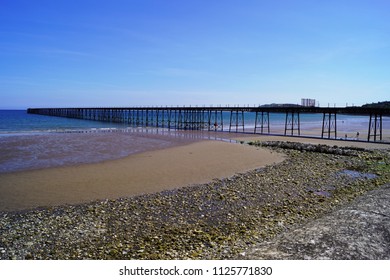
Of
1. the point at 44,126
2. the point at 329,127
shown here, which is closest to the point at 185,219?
the point at 329,127

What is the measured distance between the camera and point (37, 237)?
18.3ft

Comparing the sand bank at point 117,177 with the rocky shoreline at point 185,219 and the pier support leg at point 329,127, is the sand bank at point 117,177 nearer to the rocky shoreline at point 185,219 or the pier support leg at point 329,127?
the rocky shoreline at point 185,219

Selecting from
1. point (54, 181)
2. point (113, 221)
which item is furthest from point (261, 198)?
point (54, 181)

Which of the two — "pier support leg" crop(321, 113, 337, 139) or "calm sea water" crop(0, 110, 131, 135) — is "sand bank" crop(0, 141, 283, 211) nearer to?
"pier support leg" crop(321, 113, 337, 139)

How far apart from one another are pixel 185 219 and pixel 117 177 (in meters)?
5.09

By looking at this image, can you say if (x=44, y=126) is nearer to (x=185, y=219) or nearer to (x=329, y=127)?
(x=329, y=127)

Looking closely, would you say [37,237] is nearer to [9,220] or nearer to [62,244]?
[62,244]

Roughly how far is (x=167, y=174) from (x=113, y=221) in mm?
5152

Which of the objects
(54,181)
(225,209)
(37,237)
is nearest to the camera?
(37,237)

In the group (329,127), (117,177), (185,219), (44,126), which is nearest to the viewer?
(185,219)

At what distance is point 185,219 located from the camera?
6652 mm

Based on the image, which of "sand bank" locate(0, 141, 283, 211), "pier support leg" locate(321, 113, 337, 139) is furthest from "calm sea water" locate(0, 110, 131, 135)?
"pier support leg" locate(321, 113, 337, 139)

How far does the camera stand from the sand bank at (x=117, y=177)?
8.55 m

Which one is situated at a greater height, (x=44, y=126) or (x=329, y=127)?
(x=329, y=127)
